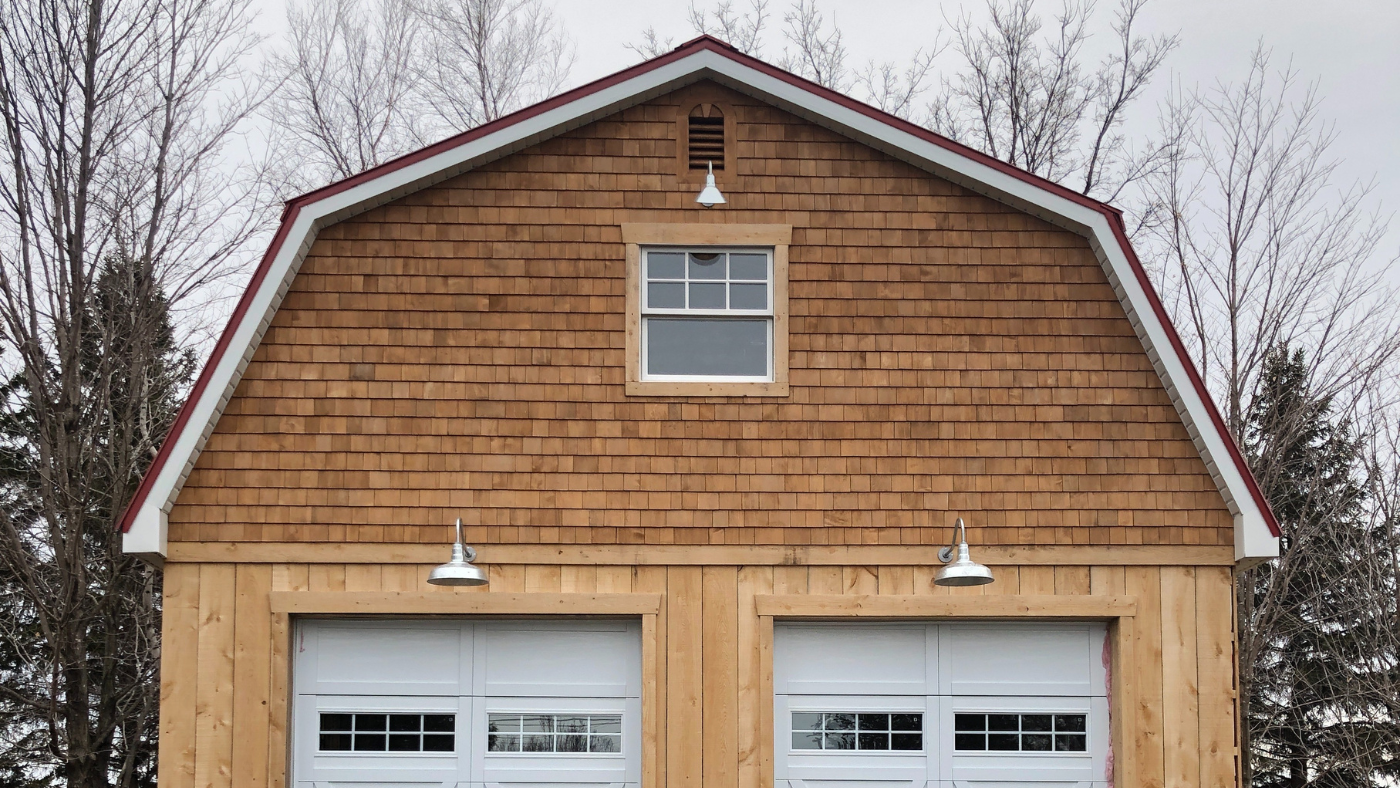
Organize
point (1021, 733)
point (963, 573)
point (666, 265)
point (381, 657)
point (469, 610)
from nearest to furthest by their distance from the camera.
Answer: point (963, 573) < point (469, 610) < point (381, 657) < point (1021, 733) < point (666, 265)

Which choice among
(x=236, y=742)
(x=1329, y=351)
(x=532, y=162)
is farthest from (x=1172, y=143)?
(x=236, y=742)

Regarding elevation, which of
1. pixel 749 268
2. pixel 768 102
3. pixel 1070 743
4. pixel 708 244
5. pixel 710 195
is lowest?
pixel 1070 743

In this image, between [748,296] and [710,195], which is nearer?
[710,195]

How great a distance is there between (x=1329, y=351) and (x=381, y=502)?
44.6 ft

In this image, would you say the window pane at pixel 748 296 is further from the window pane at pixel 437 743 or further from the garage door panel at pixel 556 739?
the window pane at pixel 437 743

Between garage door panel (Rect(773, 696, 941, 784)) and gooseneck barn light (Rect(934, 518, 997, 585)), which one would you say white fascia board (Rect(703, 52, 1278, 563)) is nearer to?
gooseneck barn light (Rect(934, 518, 997, 585))

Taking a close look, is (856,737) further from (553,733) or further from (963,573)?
(553,733)

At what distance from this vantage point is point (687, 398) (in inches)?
353

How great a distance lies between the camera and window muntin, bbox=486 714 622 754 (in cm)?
888

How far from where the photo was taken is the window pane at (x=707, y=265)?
9.21 metres

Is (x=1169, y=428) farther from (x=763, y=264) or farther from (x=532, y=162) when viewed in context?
(x=532, y=162)

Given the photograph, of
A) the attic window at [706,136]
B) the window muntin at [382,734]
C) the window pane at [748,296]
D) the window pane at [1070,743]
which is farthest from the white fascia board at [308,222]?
the window pane at [1070,743]

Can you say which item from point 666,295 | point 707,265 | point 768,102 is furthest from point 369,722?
point 768,102

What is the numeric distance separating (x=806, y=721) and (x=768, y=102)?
14.2ft
